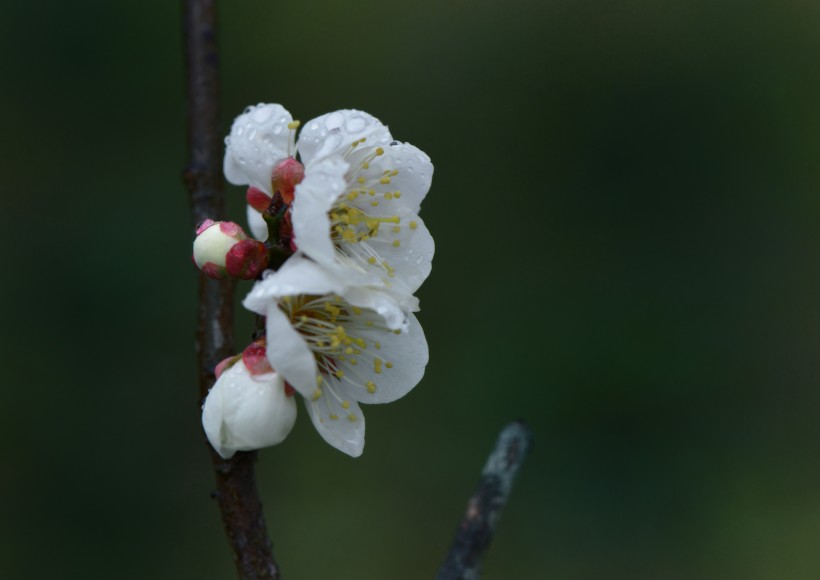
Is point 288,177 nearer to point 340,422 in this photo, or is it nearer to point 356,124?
point 356,124

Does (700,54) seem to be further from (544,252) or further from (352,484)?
(352,484)

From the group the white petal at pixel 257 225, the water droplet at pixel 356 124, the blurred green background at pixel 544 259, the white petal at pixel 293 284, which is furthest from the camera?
the blurred green background at pixel 544 259

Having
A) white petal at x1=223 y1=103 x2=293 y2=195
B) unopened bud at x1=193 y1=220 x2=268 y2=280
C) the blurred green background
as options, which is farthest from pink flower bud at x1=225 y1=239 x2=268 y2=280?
the blurred green background

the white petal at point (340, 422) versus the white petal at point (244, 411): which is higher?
the white petal at point (244, 411)


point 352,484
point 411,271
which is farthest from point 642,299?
point 411,271

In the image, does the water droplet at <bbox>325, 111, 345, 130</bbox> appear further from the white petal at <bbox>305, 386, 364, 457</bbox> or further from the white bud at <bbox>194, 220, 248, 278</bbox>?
the white petal at <bbox>305, 386, 364, 457</bbox>

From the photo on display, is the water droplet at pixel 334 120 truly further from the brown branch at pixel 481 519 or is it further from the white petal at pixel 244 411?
the brown branch at pixel 481 519

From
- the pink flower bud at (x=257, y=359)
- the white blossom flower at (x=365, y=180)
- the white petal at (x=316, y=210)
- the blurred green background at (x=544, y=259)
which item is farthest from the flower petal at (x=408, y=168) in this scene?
the blurred green background at (x=544, y=259)
